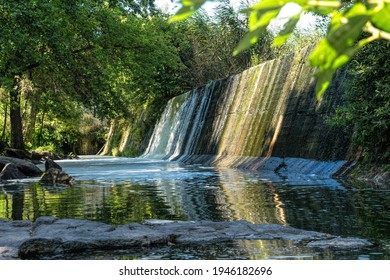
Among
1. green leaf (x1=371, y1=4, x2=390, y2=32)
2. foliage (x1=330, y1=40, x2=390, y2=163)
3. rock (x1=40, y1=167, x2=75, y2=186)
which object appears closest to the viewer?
green leaf (x1=371, y1=4, x2=390, y2=32)

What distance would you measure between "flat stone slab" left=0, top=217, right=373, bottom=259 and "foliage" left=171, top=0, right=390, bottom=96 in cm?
391

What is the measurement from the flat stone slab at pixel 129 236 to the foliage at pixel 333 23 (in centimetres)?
391

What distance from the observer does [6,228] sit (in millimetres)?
5812

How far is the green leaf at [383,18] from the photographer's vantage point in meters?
→ 0.77

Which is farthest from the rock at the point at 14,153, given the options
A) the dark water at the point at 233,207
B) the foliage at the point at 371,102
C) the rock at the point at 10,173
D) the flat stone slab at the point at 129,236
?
the flat stone slab at the point at 129,236

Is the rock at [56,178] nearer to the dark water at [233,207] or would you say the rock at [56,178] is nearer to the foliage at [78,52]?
the dark water at [233,207]

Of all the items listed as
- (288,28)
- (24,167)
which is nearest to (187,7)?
(288,28)

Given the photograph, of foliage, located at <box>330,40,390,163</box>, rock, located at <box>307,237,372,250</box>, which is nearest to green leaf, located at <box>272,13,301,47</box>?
rock, located at <box>307,237,372,250</box>

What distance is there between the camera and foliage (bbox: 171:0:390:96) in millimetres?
784

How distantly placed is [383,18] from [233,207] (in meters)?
7.23

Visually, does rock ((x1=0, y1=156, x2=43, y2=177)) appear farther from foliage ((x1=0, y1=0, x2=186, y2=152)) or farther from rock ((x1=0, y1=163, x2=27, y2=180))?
foliage ((x1=0, y1=0, x2=186, y2=152))

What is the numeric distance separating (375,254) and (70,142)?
176 feet

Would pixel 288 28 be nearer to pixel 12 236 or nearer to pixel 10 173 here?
pixel 12 236

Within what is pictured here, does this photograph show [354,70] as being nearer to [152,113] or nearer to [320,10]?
[320,10]
